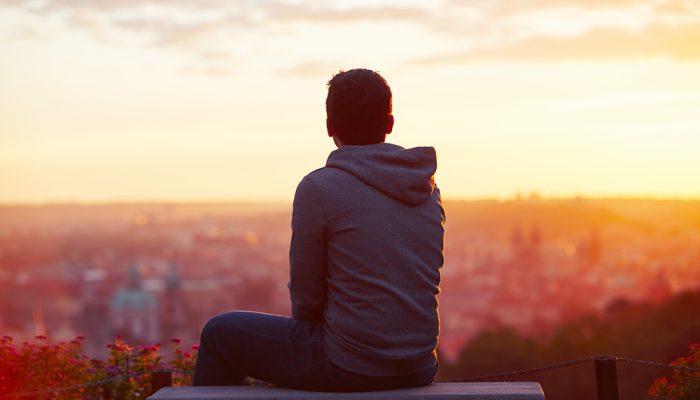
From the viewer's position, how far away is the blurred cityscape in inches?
3241

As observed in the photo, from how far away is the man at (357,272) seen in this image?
3047mm

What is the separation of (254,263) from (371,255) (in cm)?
10501

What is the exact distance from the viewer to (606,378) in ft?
12.7

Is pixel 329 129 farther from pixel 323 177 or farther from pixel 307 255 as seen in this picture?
pixel 307 255

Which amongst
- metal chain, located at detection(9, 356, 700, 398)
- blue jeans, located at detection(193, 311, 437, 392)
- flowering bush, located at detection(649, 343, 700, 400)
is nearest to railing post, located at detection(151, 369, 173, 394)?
metal chain, located at detection(9, 356, 700, 398)

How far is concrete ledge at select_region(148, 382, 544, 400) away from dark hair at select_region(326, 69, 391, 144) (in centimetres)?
66

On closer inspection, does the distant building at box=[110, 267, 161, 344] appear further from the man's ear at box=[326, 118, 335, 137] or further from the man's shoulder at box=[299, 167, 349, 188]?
the man's shoulder at box=[299, 167, 349, 188]

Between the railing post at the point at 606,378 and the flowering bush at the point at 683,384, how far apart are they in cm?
72

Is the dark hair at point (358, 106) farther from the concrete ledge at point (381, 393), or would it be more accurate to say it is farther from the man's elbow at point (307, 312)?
the concrete ledge at point (381, 393)

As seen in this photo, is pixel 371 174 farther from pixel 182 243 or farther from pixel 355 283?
pixel 182 243

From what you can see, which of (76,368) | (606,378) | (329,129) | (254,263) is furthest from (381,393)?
(254,263)

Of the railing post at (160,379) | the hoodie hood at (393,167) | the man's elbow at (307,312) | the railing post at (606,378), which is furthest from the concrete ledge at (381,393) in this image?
the railing post at (160,379)

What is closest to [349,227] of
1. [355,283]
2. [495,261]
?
[355,283]

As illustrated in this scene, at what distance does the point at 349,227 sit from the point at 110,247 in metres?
117
